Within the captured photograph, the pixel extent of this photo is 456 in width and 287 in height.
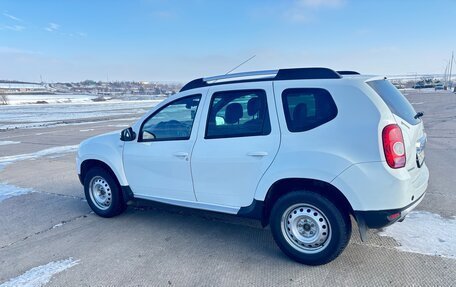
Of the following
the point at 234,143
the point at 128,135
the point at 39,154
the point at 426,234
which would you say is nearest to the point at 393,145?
the point at 234,143

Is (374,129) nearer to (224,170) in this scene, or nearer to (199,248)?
(224,170)

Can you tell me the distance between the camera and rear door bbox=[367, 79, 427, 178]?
9.66 ft

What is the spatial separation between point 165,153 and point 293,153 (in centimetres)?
161

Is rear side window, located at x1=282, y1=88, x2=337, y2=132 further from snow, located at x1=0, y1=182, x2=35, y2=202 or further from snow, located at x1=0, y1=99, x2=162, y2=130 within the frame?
snow, located at x1=0, y1=99, x2=162, y2=130

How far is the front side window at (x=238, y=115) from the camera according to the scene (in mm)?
3305

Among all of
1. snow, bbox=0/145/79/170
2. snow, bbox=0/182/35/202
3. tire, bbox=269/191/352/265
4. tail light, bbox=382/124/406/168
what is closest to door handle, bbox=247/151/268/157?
tire, bbox=269/191/352/265

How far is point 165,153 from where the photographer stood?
3885 mm

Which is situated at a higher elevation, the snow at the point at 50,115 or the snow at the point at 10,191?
the snow at the point at 50,115

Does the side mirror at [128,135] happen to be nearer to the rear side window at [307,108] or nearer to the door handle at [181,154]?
the door handle at [181,154]

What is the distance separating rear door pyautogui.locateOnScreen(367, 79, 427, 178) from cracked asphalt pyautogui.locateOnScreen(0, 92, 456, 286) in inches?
39.1

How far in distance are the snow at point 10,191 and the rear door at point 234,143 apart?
414cm

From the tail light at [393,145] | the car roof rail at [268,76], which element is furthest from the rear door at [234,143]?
the tail light at [393,145]

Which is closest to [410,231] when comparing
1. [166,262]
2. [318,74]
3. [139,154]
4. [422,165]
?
[422,165]

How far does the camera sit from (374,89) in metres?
2.99
